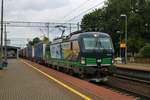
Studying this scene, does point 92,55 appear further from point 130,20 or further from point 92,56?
point 130,20

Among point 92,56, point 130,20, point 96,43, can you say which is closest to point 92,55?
point 92,56

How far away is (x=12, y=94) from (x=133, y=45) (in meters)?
68.1

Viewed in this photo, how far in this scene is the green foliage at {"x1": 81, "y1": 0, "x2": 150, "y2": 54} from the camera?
82062 mm

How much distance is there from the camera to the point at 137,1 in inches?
3410

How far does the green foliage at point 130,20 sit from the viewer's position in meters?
82.1

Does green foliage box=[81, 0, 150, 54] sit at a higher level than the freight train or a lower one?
higher

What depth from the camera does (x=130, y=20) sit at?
82.1 metres

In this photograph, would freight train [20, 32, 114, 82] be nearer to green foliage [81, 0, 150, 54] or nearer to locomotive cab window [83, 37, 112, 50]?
locomotive cab window [83, 37, 112, 50]

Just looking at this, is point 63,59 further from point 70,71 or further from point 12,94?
point 12,94

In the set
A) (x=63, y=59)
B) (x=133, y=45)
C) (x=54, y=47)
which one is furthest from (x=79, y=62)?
(x=133, y=45)

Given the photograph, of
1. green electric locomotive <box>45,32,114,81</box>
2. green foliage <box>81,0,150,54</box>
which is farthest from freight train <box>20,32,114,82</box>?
green foliage <box>81,0,150,54</box>

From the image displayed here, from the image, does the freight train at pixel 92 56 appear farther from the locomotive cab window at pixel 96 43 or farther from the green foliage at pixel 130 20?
the green foliage at pixel 130 20

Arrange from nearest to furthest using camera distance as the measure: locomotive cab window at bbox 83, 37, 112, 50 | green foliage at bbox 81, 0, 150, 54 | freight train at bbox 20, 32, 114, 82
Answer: freight train at bbox 20, 32, 114, 82
locomotive cab window at bbox 83, 37, 112, 50
green foliage at bbox 81, 0, 150, 54

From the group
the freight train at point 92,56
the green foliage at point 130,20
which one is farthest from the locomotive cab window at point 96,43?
the green foliage at point 130,20
